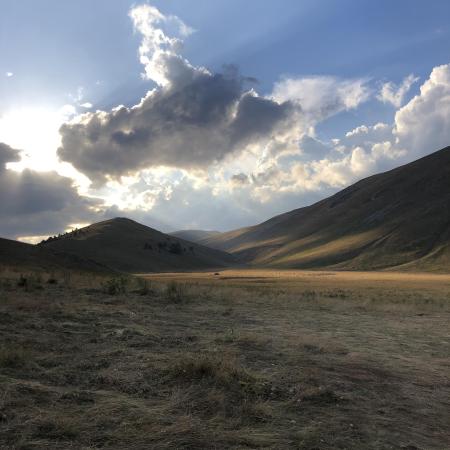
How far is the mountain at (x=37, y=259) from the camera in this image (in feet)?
144

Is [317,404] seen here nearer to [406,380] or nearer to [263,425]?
[263,425]

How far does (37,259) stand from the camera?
154 ft

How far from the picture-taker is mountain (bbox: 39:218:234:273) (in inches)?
5310

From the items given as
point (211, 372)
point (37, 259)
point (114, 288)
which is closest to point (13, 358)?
point (211, 372)

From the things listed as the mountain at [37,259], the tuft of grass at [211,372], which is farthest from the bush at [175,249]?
the tuft of grass at [211,372]

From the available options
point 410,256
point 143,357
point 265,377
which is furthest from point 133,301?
point 410,256

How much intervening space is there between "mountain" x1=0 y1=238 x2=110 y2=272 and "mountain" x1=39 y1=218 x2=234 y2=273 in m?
69.2

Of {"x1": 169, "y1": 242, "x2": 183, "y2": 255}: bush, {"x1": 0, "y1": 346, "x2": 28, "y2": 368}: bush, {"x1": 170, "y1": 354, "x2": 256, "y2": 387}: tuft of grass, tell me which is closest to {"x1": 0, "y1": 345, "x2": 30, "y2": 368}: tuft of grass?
{"x1": 0, "y1": 346, "x2": 28, "y2": 368}: bush

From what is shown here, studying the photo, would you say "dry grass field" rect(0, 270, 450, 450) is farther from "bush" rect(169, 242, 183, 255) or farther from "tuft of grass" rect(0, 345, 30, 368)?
"bush" rect(169, 242, 183, 255)

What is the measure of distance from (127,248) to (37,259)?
350 feet

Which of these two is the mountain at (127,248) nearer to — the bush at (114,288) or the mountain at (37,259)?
the mountain at (37,259)

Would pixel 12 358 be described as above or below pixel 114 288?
below

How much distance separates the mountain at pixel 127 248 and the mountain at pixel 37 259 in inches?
2724

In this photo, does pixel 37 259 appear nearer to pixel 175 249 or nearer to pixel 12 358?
pixel 12 358
